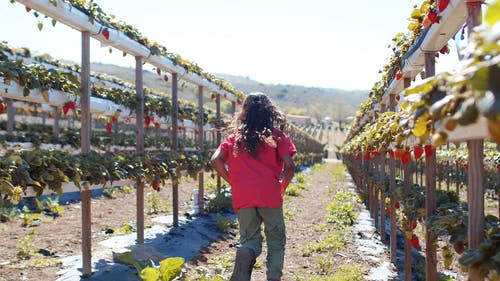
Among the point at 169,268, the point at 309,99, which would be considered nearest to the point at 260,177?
the point at 169,268

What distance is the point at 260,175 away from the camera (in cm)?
434

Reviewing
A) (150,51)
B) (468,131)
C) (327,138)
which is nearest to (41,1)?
(150,51)

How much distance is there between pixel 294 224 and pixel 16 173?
5957 mm

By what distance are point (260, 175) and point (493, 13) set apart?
3229mm

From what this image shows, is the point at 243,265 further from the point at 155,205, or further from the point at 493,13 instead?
the point at 155,205

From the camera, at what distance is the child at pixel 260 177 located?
4309 millimetres

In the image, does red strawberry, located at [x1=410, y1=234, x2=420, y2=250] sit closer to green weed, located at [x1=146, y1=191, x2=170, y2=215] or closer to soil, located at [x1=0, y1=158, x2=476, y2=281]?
soil, located at [x1=0, y1=158, x2=476, y2=281]

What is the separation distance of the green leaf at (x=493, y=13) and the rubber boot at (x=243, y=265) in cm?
319

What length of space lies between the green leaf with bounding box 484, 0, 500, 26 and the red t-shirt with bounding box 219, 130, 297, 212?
3.18 metres

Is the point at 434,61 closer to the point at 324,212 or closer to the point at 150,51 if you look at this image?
the point at 150,51

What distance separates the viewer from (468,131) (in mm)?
1774

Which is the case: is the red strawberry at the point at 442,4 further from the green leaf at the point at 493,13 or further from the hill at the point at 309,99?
the hill at the point at 309,99

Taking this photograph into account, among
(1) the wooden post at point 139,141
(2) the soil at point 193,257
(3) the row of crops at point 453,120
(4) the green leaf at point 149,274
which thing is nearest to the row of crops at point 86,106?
(1) the wooden post at point 139,141

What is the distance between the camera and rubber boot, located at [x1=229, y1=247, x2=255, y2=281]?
406 cm
